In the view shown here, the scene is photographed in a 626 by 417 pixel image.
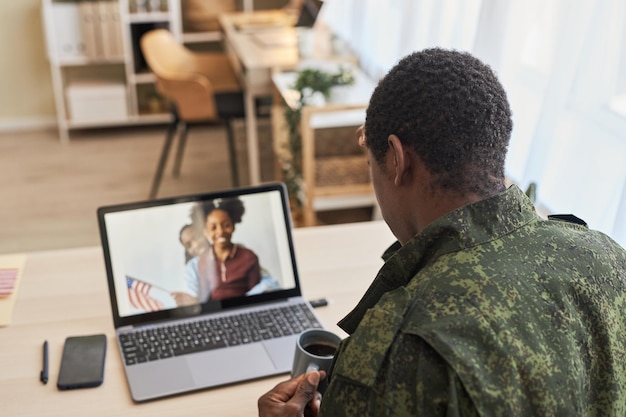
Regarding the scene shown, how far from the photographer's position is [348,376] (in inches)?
33.9

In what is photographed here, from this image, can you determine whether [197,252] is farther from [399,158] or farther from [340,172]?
[340,172]

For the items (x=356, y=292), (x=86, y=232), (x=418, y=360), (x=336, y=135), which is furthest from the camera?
(x=86, y=232)

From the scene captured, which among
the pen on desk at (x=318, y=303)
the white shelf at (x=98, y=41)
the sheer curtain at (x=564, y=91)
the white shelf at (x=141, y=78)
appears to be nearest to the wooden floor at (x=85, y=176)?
the white shelf at (x=98, y=41)

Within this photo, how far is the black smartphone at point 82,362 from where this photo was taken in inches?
50.2

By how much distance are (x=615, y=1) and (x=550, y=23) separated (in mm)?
305

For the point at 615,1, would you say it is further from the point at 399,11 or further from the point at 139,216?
the point at 399,11

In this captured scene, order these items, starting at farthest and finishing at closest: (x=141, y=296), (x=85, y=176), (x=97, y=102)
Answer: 1. (x=97, y=102)
2. (x=85, y=176)
3. (x=141, y=296)

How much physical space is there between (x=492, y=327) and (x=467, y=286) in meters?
0.05

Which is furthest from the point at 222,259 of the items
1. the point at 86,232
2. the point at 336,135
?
the point at 86,232

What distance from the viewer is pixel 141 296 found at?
1.43 metres

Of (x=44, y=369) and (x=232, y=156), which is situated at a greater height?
(x=44, y=369)

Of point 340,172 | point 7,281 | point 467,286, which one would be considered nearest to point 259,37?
point 340,172

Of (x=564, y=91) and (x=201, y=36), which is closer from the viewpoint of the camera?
(x=564, y=91)

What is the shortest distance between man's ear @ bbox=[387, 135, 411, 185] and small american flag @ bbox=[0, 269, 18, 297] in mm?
984
